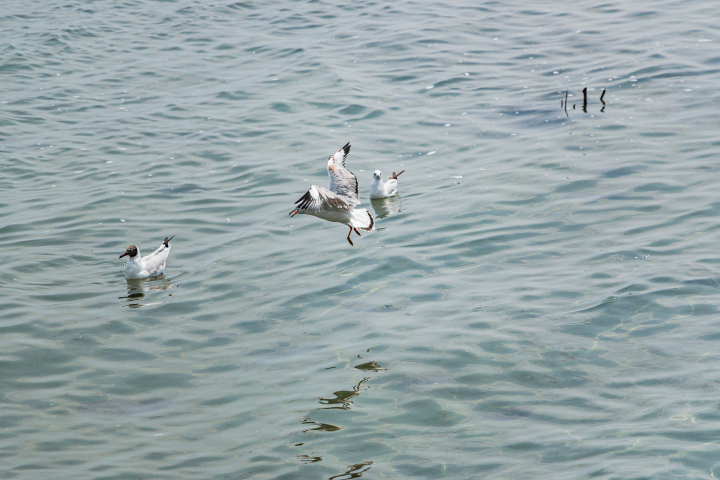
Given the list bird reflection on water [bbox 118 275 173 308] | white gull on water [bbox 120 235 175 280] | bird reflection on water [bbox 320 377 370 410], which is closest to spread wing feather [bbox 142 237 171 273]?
white gull on water [bbox 120 235 175 280]

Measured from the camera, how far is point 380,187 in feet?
42.2

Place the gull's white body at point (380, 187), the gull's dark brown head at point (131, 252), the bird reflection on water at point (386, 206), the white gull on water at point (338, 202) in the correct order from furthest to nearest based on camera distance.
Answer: the gull's white body at point (380, 187), the bird reflection on water at point (386, 206), the gull's dark brown head at point (131, 252), the white gull on water at point (338, 202)

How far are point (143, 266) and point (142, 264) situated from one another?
0.04 m

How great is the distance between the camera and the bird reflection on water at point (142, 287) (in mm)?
9734

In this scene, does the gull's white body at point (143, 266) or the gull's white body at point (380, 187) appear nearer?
the gull's white body at point (143, 266)

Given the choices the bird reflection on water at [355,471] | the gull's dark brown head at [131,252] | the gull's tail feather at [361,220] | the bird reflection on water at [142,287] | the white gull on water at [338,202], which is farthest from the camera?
the gull's dark brown head at [131,252]

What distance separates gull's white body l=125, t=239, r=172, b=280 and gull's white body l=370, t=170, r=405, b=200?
418 cm

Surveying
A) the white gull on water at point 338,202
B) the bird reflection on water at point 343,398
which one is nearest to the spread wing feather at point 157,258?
the white gull on water at point 338,202

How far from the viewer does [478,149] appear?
14.4m

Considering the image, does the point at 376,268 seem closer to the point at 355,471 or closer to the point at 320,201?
the point at 320,201

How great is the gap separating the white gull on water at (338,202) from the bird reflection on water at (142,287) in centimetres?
309

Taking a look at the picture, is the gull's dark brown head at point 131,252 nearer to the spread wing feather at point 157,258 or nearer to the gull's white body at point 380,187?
the spread wing feather at point 157,258

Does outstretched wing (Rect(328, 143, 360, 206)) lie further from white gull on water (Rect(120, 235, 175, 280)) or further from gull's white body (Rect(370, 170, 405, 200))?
gull's white body (Rect(370, 170, 405, 200))

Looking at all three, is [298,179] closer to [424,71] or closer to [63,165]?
Result: [63,165]
